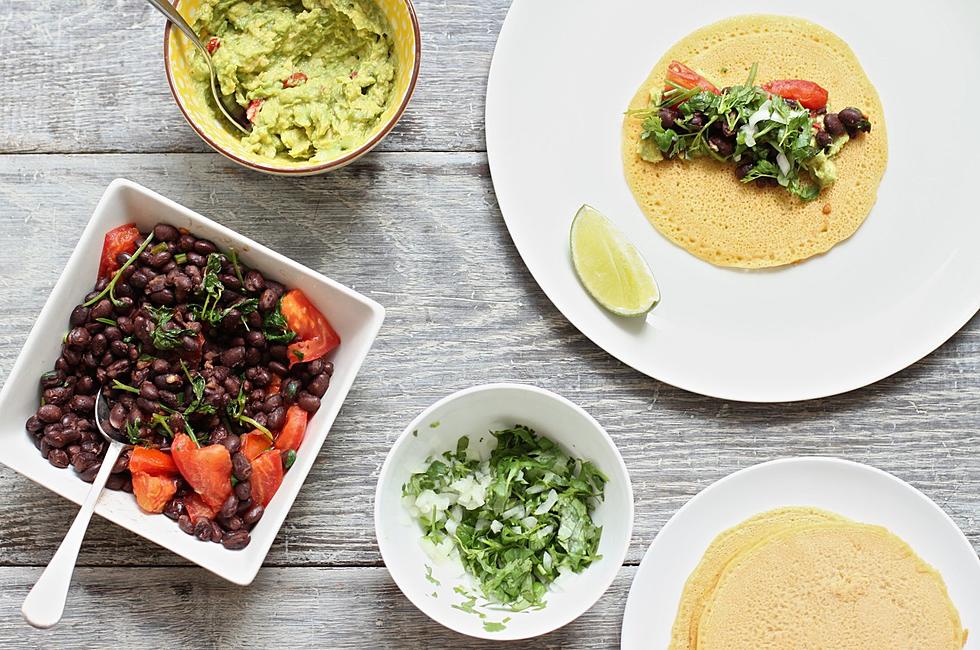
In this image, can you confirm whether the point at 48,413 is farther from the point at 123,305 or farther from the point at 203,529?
the point at 203,529

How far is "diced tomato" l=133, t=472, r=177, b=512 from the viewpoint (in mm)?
2023

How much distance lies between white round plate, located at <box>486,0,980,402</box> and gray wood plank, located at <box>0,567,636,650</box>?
0.68 meters

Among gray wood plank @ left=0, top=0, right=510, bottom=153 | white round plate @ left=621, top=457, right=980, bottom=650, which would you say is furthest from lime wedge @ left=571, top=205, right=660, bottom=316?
white round plate @ left=621, top=457, right=980, bottom=650

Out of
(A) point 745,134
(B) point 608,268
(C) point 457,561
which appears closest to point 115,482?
(C) point 457,561

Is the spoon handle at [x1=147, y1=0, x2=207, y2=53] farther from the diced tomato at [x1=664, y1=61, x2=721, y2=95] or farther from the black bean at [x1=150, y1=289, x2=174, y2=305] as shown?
the diced tomato at [x1=664, y1=61, x2=721, y2=95]

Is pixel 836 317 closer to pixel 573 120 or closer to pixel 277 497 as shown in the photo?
pixel 573 120

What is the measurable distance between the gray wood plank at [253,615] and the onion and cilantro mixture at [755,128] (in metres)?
1.13

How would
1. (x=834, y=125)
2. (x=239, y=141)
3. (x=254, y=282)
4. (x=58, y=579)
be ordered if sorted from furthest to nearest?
(x=834, y=125) < (x=239, y=141) < (x=254, y=282) < (x=58, y=579)

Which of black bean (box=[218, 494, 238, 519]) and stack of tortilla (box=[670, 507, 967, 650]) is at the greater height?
black bean (box=[218, 494, 238, 519])

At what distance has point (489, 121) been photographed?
2.29 meters

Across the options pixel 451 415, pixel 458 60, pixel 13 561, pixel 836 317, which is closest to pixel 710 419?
pixel 836 317

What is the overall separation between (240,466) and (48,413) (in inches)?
17.8

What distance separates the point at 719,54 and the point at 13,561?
2.32 m

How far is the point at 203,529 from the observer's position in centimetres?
203
